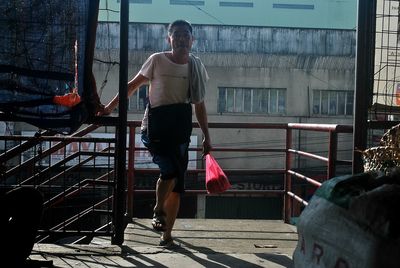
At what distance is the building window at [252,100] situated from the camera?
25953mm

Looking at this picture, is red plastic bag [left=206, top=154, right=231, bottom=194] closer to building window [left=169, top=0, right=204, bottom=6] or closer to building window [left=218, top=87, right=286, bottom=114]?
building window [left=218, top=87, right=286, bottom=114]

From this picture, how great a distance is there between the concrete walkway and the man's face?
1652 millimetres

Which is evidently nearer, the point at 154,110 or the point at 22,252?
the point at 22,252

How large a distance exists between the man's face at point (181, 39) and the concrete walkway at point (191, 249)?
165cm

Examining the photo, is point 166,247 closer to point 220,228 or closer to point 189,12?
point 220,228

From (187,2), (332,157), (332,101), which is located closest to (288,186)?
(332,157)

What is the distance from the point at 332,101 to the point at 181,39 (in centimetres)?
2339

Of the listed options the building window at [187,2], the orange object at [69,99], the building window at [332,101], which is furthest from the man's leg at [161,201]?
the building window at [187,2]

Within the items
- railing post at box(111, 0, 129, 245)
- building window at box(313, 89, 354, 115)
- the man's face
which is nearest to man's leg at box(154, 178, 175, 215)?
railing post at box(111, 0, 129, 245)

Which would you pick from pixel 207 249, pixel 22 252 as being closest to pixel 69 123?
pixel 22 252

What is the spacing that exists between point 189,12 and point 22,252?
3562cm

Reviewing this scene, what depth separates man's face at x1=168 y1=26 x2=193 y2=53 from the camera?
4.30 meters

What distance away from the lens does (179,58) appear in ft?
14.3

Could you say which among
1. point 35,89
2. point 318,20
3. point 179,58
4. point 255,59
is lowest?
point 35,89
